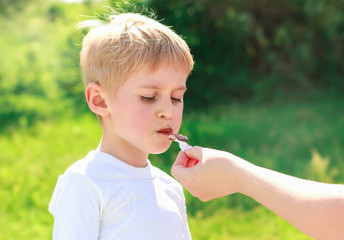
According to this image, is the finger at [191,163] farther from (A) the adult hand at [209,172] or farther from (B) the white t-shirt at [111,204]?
(B) the white t-shirt at [111,204]

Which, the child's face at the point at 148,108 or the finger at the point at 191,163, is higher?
the child's face at the point at 148,108

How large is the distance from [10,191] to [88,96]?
3222 mm

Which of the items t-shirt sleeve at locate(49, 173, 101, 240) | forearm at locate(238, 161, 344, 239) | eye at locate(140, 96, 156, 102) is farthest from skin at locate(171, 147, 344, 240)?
t-shirt sleeve at locate(49, 173, 101, 240)

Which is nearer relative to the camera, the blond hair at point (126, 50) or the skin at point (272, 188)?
the skin at point (272, 188)

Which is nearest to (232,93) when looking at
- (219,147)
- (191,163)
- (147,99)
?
(219,147)

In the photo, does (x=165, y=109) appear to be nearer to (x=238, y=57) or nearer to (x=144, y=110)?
(x=144, y=110)

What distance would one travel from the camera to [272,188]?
5.11 feet

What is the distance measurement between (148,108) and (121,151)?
8.8 inches

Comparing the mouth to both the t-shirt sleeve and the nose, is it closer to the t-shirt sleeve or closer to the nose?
the nose

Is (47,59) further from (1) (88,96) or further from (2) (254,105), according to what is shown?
(1) (88,96)

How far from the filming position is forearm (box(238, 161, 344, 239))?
1.45 metres

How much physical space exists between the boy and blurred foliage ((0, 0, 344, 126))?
5542 millimetres

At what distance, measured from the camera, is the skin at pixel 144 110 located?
5.62ft

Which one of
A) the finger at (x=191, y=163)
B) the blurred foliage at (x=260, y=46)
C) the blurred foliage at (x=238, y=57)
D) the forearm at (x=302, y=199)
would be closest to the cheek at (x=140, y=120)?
the finger at (x=191, y=163)
